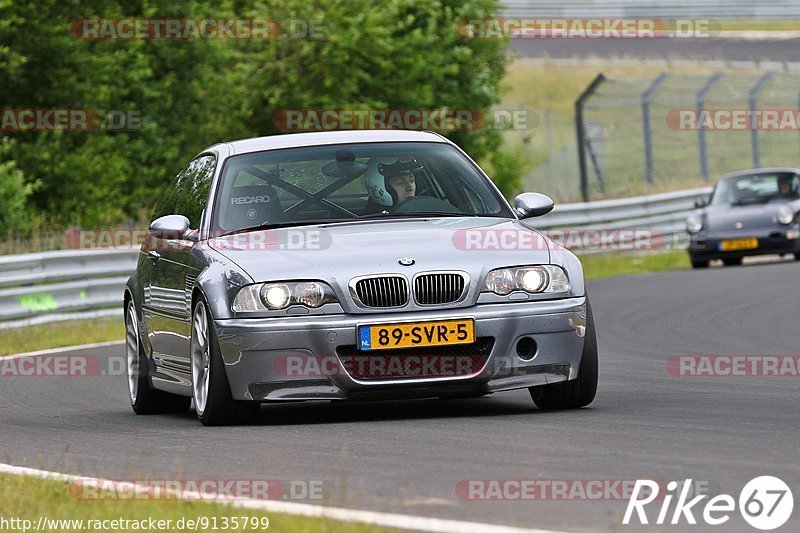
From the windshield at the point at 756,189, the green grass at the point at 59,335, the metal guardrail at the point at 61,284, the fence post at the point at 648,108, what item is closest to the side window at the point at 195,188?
the green grass at the point at 59,335

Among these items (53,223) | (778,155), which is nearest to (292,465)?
(53,223)

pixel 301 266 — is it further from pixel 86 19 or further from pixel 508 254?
pixel 86 19

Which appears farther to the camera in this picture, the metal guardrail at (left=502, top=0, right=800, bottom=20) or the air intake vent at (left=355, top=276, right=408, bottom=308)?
the metal guardrail at (left=502, top=0, right=800, bottom=20)

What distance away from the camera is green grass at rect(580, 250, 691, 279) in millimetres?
25234

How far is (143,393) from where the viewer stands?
1086 centimetres

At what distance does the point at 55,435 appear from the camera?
938 cm

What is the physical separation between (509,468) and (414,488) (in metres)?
0.57

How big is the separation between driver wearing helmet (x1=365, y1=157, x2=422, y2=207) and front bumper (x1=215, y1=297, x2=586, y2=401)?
4.32 feet
